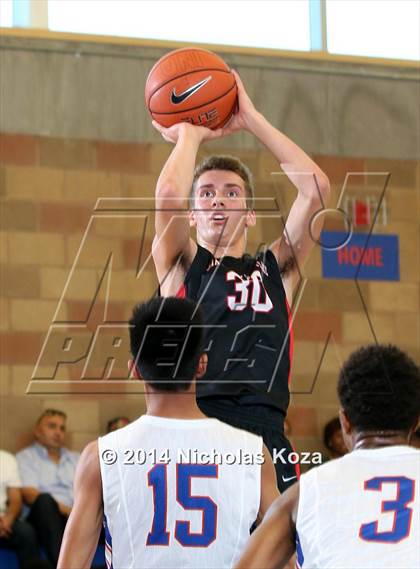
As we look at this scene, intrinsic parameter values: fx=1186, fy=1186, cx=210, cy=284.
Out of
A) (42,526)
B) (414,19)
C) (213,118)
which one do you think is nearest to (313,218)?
(213,118)

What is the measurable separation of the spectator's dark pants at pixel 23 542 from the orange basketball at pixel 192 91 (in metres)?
4.55

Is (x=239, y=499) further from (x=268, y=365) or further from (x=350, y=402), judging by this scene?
(x=268, y=365)

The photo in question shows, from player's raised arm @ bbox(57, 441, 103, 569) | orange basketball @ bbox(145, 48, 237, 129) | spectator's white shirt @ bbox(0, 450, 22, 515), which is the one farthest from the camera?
spectator's white shirt @ bbox(0, 450, 22, 515)

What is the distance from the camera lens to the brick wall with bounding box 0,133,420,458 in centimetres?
1037

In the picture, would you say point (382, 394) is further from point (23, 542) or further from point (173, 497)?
point (23, 542)

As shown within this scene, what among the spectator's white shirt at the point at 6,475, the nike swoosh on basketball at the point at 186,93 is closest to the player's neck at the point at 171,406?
the nike swoosh on basketball at the point at 186,93

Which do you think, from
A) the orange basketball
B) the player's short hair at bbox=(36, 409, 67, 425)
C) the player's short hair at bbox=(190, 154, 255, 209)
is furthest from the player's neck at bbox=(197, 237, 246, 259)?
the player's short hair at bbox=(36, 409, 67, 425)

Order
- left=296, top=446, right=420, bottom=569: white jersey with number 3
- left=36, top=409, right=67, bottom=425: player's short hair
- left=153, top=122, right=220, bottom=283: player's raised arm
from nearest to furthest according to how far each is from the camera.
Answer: left=296, top=446, right=420, bottom=569: white jersey with number 3 < left=153, top=122, right=220, bottom=283: player's raised arm < left=36, top=409, right=67, bottom=425: player's short hair

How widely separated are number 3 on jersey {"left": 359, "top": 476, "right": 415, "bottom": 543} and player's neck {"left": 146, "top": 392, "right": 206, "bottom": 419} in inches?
33.9

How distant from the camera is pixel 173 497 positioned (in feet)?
12.6

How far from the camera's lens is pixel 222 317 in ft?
17.6

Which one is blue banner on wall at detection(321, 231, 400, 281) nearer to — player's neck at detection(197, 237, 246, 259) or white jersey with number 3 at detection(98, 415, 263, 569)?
player's neck at detection(197, 237, 246, 259)

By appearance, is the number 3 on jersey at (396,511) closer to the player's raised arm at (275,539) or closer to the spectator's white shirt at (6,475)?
the player's raised arm at (275,539)

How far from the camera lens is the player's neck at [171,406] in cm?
396
